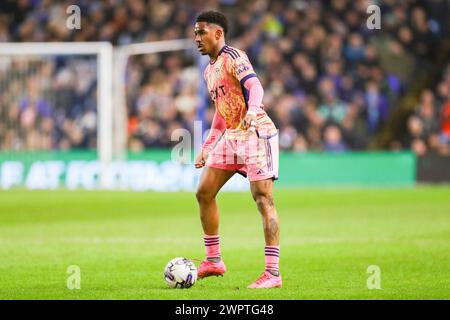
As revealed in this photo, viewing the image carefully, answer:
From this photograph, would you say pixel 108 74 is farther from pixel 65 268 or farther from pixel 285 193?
pixel 65 268

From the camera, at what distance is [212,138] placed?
10.2 metres

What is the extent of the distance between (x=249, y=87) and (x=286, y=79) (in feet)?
64.6

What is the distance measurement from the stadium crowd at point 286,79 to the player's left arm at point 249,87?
1781 centimetres

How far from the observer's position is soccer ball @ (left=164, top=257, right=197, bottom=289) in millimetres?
9445

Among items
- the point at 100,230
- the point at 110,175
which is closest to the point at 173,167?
the point at 110,175

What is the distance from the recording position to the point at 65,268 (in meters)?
11.2

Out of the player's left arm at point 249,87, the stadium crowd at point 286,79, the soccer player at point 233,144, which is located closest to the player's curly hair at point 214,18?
the soccer player at point 233,144

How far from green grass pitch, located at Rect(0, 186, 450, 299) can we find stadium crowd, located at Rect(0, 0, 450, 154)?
3970mm

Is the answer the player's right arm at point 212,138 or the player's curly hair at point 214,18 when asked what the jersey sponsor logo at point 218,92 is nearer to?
the player's right arm at point 212,138

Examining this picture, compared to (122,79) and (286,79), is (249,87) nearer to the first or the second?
(122,79)

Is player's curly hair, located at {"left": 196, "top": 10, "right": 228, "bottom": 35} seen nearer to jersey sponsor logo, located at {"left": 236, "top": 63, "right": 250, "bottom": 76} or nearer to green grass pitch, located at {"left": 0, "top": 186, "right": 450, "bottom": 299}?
jersey sponsor logo, located at {"left": 236, "top": 63, "right": 250, "bottom": 76}

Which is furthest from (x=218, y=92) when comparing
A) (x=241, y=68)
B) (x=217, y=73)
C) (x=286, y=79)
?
(x=286, y=79)
